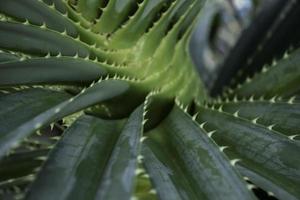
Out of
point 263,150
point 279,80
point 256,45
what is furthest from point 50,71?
point 256,45

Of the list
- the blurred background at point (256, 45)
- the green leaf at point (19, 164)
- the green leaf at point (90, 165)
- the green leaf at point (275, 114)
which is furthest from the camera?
the blurred background at point (256, 45)

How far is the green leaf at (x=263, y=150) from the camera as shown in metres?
0.67

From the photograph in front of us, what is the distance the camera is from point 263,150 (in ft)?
2.35

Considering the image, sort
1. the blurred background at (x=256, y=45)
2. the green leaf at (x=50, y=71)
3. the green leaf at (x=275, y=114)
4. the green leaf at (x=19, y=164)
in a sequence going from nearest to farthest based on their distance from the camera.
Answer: the green leaf at (x=50, y=71) → the green leaf at (x=275, y=114) → the green leaf at (x=19, y=164) → the blurred background at (x=256, y=45)

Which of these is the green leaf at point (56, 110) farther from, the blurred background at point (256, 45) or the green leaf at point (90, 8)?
the blurred background at point (256, 45)

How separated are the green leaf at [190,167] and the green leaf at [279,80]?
258 mm

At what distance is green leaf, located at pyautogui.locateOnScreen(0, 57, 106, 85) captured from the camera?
2.17 ft

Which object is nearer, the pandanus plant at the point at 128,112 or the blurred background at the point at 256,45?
the pandanus plant at the point at 128,112

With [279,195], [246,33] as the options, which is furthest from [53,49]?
[246,33]

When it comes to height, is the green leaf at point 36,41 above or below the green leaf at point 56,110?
above

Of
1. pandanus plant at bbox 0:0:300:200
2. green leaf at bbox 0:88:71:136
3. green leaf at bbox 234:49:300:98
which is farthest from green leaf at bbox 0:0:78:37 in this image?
green leaf at bbox 234:49:300:98

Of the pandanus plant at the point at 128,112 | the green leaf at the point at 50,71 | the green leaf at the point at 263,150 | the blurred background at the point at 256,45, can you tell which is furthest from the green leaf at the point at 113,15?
the blurred background at the point at 256,45

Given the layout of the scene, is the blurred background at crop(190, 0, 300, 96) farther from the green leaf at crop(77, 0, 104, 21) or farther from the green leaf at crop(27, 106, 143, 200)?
the green leaf at crop(27, 106, 143, 200)

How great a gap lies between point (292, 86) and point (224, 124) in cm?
21
